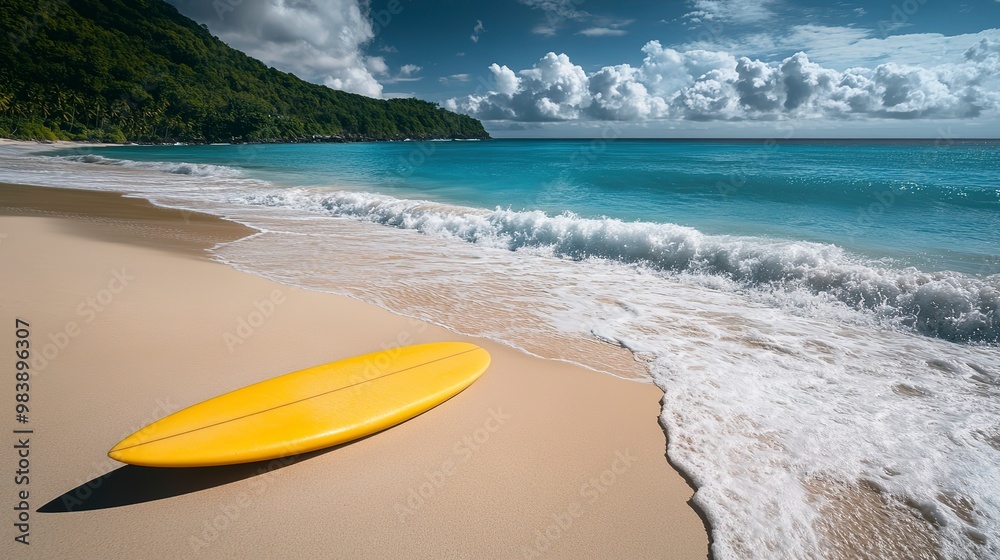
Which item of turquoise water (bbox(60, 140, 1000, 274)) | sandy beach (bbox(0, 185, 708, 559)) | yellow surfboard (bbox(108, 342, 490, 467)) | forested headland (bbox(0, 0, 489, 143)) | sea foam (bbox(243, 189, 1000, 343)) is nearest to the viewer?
sandy beach (bbox(0, 185, 708, 559))

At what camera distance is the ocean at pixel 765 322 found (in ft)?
9.33

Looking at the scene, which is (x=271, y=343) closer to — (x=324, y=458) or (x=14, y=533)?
(x=324, y=458)

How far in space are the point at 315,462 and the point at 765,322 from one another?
542 cm

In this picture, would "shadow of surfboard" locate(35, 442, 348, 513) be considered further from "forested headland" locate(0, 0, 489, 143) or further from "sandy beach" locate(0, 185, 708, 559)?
"forested headland" locate(0, 0, 489, 143)

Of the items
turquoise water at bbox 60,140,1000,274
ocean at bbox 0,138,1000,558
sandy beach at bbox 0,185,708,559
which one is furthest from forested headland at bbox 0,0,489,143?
sandy beach at bbox 0,185,708,559

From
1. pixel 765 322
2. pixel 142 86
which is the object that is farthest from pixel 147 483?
pixel 142 86

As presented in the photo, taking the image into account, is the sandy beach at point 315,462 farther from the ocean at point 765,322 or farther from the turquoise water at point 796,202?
the turquoise water at point 796,202

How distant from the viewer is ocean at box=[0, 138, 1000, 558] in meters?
2.84

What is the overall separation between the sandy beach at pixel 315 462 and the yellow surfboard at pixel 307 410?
A: 18cm

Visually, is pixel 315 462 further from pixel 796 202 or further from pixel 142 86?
pixel 142 86

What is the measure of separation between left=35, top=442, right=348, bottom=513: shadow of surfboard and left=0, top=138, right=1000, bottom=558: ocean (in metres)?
2.79

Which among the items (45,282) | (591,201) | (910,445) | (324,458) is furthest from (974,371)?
(591,201)

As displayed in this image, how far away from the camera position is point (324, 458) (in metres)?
3.07

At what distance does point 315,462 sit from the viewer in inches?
119
